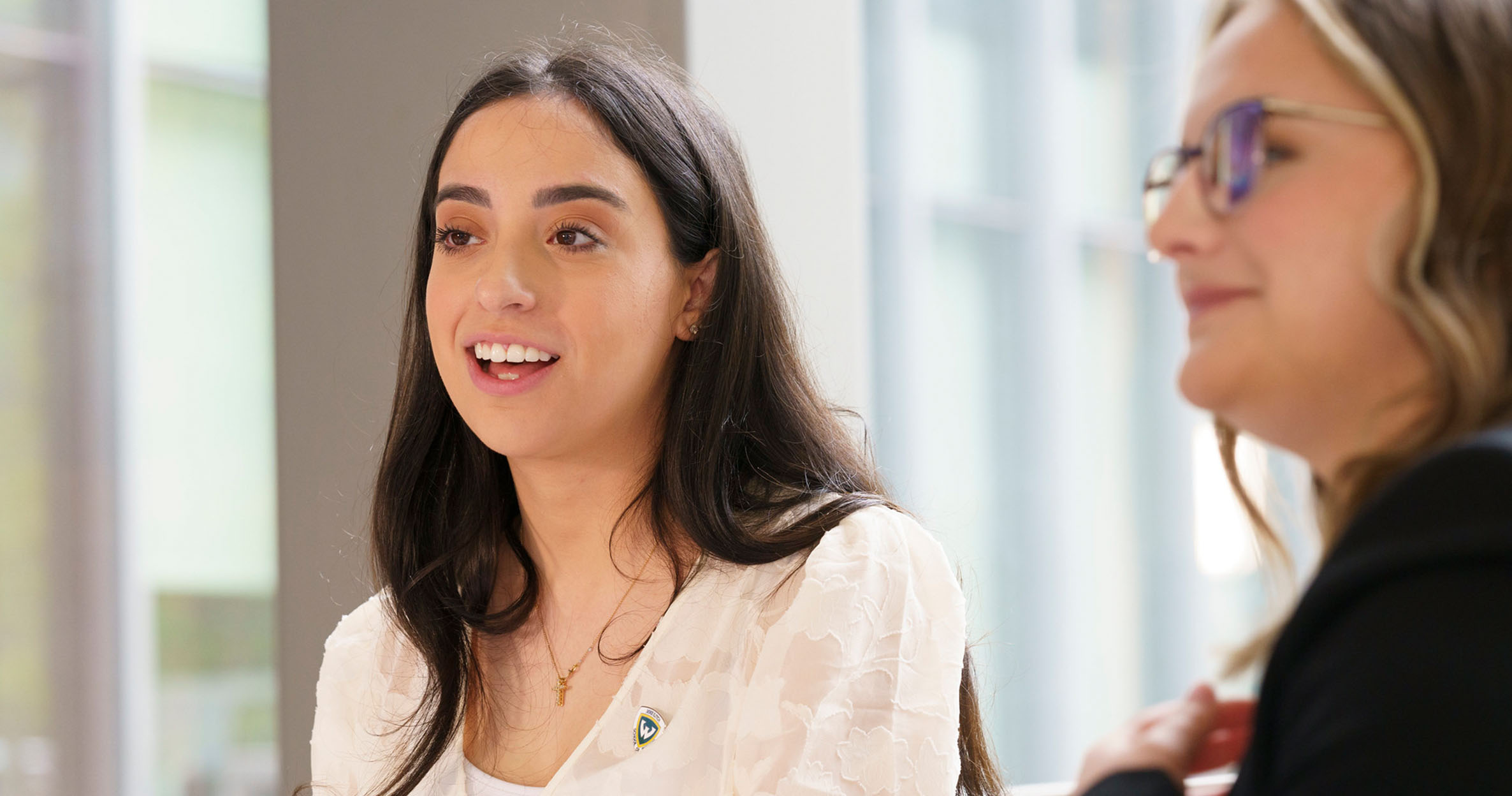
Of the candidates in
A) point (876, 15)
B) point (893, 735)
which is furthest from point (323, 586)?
point (876, 15)

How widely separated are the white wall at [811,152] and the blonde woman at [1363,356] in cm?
174

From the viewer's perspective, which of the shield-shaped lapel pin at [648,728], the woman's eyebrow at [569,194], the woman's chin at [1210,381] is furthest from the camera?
the woman's eyebrow at [569,194]

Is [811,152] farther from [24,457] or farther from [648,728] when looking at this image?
[24,457]

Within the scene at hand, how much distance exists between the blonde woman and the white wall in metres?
1.74

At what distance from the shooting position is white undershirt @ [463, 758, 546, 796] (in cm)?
189

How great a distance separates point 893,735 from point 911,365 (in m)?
3.23

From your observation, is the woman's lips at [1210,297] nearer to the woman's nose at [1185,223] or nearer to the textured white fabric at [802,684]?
the woman's nose at [1185,223]

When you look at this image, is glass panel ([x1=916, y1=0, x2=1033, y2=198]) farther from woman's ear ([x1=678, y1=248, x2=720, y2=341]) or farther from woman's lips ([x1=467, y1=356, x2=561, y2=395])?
woman's lips ([x1=467, y1=356, x2=561, y2=395])

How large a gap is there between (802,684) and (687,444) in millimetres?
444

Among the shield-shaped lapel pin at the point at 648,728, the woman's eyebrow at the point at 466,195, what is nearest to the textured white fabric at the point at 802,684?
the shield-shaped lapel pin at the point at 648,728

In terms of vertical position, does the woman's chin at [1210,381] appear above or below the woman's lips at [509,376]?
below

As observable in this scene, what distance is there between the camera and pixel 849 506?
1.95 m

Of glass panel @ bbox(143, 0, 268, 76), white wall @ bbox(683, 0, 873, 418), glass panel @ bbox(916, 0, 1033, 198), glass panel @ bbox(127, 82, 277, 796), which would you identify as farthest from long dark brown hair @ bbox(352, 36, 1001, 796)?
glass panel @ bbox(916, 0, 1033, 198)

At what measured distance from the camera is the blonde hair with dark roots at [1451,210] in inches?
29.3
